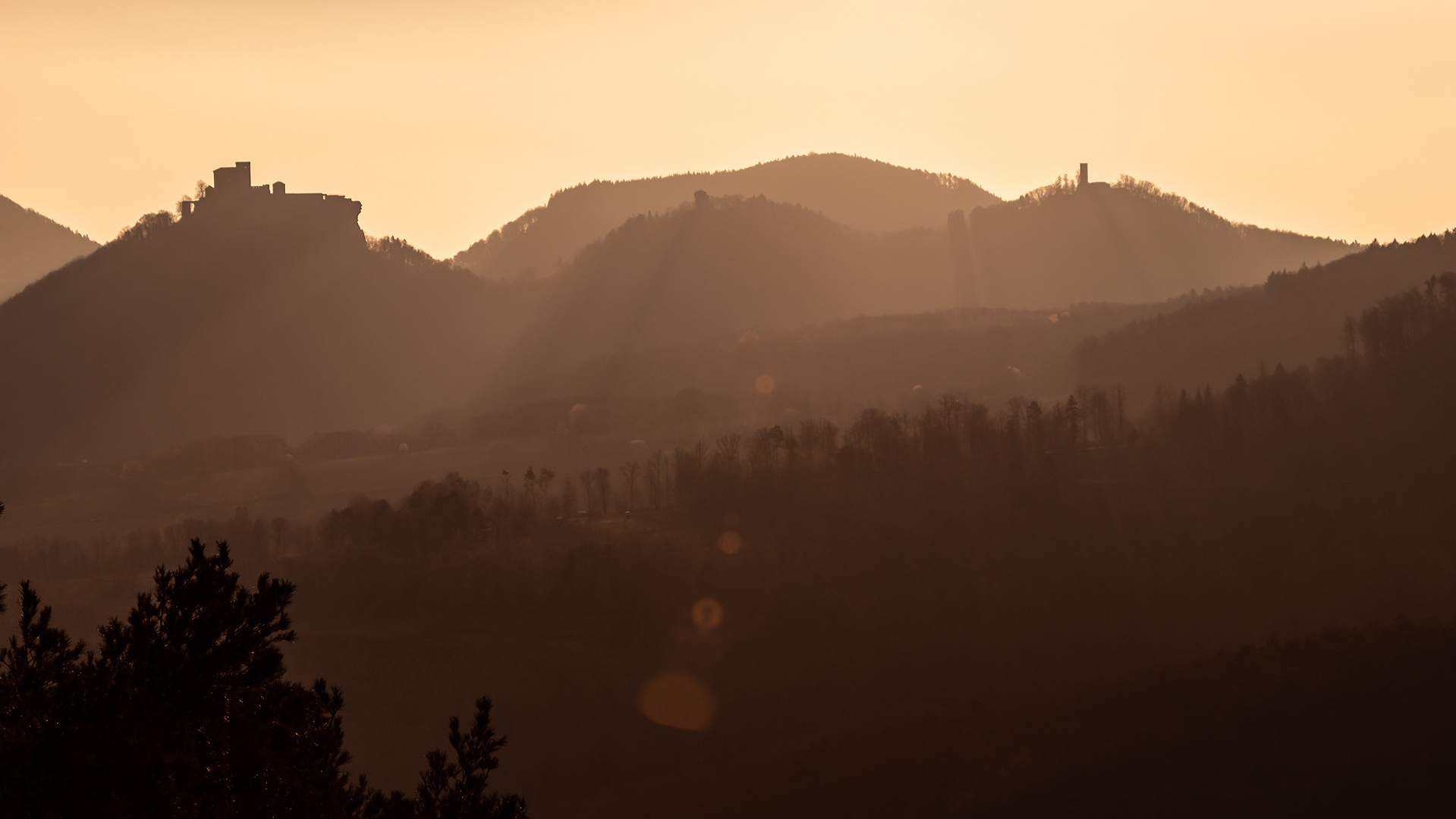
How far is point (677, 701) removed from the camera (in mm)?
145500

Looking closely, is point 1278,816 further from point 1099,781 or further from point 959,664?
point 959,664

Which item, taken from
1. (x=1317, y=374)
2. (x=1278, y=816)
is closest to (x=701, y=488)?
(x=1278, y=816)

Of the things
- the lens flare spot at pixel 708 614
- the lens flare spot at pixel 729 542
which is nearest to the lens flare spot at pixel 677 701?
the lens flare spot at pixel 708 614

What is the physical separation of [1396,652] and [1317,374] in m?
72.3

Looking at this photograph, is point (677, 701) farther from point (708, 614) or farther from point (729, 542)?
point (729, 542)

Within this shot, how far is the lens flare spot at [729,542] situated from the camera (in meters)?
169

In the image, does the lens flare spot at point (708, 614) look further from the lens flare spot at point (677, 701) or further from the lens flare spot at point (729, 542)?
the lens flare spot at point (729, 542)

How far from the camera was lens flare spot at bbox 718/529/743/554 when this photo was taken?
169250 mm

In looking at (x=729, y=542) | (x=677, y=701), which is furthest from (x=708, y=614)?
(x=677, y=701)

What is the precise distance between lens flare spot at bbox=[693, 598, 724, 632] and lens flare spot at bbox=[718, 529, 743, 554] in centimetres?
996

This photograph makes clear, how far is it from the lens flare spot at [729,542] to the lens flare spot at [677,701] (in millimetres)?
23277

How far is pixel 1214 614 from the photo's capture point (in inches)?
6309

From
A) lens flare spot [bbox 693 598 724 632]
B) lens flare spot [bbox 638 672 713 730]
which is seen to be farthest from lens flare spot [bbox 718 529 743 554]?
lens flare spot [bbox 638 672 713 730]

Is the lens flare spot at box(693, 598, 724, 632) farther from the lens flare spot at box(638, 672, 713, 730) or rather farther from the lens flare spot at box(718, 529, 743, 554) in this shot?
the lens flare spot at box(718, 529, 743, 554)
